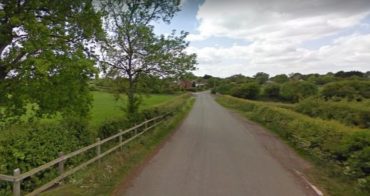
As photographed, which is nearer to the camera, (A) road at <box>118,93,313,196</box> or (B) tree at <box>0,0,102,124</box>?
(A) road at <box>118,93,313,196</box>

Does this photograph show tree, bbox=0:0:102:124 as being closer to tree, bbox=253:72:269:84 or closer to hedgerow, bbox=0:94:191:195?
hedgerow, bbox=0:94:191:195

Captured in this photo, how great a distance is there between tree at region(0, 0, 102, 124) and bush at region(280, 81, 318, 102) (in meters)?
53.9

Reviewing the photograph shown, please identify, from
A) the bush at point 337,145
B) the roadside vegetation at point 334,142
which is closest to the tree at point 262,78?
the roadside vegetation at point 334,142

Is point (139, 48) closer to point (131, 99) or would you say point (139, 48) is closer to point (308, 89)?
point (131, 99)

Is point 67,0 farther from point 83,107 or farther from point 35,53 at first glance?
point 83,107

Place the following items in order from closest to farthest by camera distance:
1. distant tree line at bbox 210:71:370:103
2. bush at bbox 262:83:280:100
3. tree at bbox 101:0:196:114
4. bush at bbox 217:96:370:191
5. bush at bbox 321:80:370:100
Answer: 1. bush at bbox 217:96:370:191
2. tree at bbox 101:0:196:114
3. bush at bbox 321:80:370:100
4. distant tree line at bbox 210:71:370:103
5. bush at bbox 262:83:280:100

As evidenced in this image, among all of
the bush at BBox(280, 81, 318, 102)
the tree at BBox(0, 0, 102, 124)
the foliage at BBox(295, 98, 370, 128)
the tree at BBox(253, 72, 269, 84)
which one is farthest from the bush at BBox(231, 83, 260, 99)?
the tree at BBox(0, 0, 102, 124)

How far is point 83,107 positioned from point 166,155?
382 centimetres

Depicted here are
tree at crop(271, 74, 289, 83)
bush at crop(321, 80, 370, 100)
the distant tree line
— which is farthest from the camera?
tree at crop(271, 74, 289, 83)

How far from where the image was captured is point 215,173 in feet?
29.7

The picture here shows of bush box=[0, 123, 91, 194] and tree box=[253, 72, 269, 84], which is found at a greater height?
tree box=[253, 72, 269, 84]

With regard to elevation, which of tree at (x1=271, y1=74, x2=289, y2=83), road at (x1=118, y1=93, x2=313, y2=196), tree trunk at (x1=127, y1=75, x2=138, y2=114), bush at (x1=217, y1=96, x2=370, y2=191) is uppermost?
tree at (x1=271, y1=74, x2=289, y2=83)

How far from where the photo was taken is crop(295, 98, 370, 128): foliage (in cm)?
2034

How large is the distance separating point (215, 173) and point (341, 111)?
1694 cm
